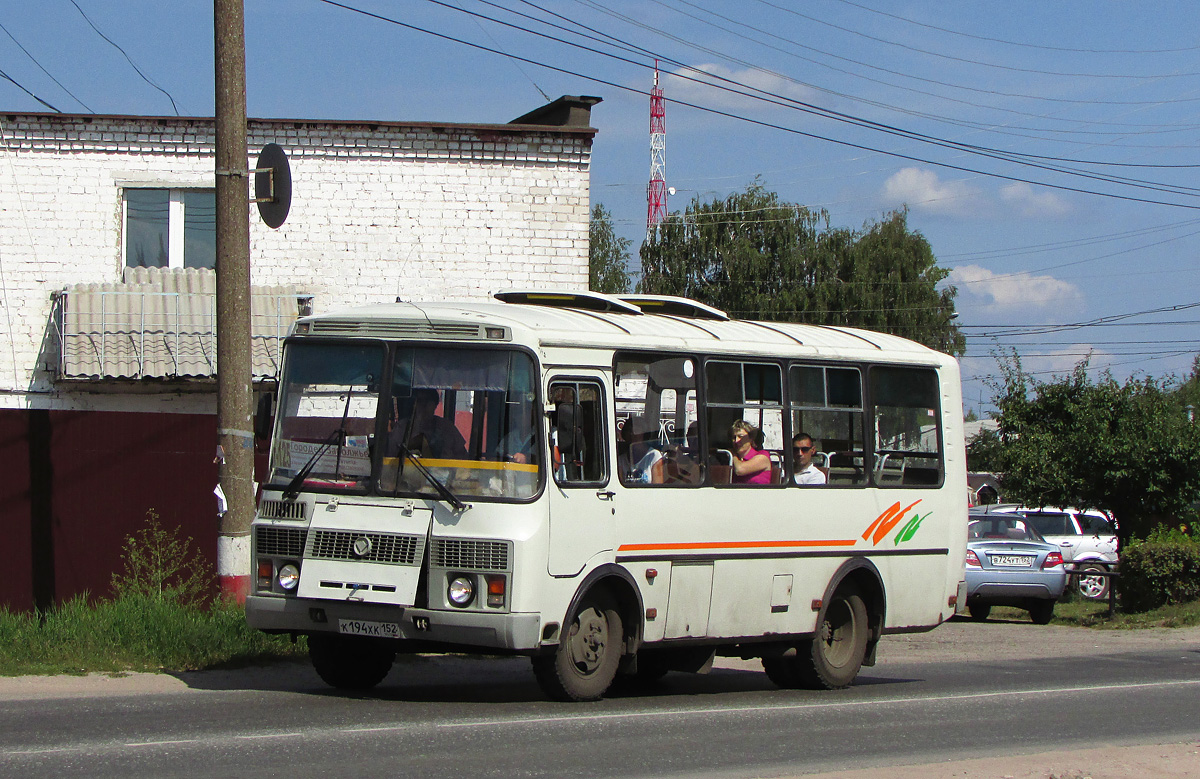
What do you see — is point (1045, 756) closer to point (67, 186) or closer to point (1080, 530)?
point (67, 186)

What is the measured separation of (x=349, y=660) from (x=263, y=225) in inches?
367

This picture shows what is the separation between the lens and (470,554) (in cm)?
864

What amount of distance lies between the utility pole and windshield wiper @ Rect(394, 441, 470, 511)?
275 cm

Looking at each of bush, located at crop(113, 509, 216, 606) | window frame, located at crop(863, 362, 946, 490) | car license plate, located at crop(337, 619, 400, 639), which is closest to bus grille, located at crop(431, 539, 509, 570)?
car license plate, located at crop(337, 619, 400, 639)

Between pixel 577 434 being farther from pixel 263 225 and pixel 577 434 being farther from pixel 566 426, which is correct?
pixel 263 225

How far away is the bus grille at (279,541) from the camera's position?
9.04m

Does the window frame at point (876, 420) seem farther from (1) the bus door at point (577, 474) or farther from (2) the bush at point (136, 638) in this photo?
(2) the bush at point (136, 638)

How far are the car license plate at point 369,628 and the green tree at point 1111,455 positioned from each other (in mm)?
19825

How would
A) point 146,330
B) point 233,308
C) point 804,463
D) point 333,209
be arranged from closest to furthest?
point 804,463
point 233,308
point 146,330
point 333,209

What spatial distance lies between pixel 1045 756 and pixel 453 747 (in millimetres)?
3498

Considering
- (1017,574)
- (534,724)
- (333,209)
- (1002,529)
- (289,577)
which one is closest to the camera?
(534,724)

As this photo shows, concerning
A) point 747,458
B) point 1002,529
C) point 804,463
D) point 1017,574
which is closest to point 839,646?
point 804,463

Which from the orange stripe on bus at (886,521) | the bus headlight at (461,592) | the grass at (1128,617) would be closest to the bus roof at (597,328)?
the orange stripe on bus at (886,521)

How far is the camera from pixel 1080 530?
27.8 m
